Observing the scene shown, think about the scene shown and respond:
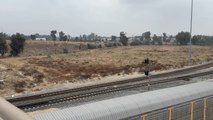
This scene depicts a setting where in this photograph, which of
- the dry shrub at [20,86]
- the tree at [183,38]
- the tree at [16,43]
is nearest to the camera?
the dry shrub at [20,86]

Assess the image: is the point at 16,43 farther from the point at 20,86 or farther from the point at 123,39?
the point at 123,39

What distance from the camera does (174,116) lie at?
15367 mm

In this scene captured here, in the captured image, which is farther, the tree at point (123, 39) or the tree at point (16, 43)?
the tree at point (123, 39)

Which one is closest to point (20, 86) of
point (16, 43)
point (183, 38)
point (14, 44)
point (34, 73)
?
point (34, 73)

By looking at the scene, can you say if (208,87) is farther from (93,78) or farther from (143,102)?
(93,78)

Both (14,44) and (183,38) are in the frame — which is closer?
(14,44)

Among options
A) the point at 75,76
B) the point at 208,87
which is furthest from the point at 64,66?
the point at 208,87

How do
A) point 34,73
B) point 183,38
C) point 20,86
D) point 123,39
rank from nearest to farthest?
point 20,86 < point 34,73 < point 123,39 < point 183,38

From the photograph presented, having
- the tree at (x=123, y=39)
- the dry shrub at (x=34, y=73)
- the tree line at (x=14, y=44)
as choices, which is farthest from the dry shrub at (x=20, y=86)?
the tree at (x=123, y=39)

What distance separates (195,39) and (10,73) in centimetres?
14303

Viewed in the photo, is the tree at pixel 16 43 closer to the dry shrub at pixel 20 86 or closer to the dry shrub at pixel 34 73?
the dry shrub at pixel 34 73

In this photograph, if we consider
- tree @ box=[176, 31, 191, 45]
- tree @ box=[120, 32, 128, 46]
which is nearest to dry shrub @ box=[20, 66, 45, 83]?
tree @ box=[120, 32, 128, 46]

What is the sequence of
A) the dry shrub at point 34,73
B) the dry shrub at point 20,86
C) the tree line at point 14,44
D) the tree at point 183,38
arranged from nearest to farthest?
the dry shrub at point 20,86 < the dry shrub at point 34,73 < the tree line at point 14,44 < the tree at point 183,38

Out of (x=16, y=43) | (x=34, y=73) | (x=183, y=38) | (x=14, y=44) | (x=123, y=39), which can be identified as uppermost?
(x=16, y=43)
